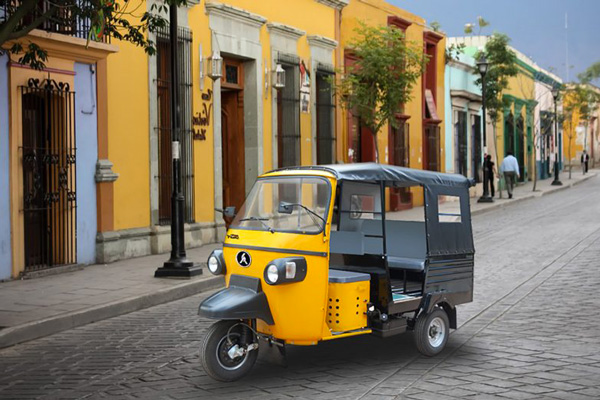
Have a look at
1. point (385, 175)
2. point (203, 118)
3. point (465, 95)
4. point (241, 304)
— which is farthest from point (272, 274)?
point (465, 95)

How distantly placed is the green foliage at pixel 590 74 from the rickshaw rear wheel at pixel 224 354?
48.9m

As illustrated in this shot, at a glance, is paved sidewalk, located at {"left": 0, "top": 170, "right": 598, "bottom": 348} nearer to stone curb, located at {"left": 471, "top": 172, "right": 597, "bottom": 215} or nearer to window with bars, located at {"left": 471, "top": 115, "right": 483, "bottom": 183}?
stone curb, located at {"left": 471, "top": 172, "right": 597, "bottom": 215}

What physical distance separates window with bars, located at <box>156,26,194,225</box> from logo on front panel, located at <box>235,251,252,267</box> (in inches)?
326

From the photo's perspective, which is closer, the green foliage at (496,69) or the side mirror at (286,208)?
the side mirror at (286,208)

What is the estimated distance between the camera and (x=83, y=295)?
33.1 feet

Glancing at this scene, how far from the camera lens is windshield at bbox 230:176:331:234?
6527mm

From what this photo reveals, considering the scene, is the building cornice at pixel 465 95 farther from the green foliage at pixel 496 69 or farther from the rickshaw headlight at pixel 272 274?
the rickshaw headlight at pixel 272 274

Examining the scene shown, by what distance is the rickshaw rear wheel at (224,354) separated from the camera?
618 centimetres

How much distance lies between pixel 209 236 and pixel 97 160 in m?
3.67

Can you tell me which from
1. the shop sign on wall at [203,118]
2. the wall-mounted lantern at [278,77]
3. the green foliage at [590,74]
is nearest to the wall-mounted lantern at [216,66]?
the shop sign on wall at [203,118]

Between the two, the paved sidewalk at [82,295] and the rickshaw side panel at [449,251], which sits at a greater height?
the rickshaw side panel at [449,251]

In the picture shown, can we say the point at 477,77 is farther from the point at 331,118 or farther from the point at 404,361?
the point at 404,361

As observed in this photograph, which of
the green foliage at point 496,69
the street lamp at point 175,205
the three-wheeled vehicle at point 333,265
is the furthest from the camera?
the green foliage at point 496,69

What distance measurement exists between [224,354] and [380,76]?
48.1ft
